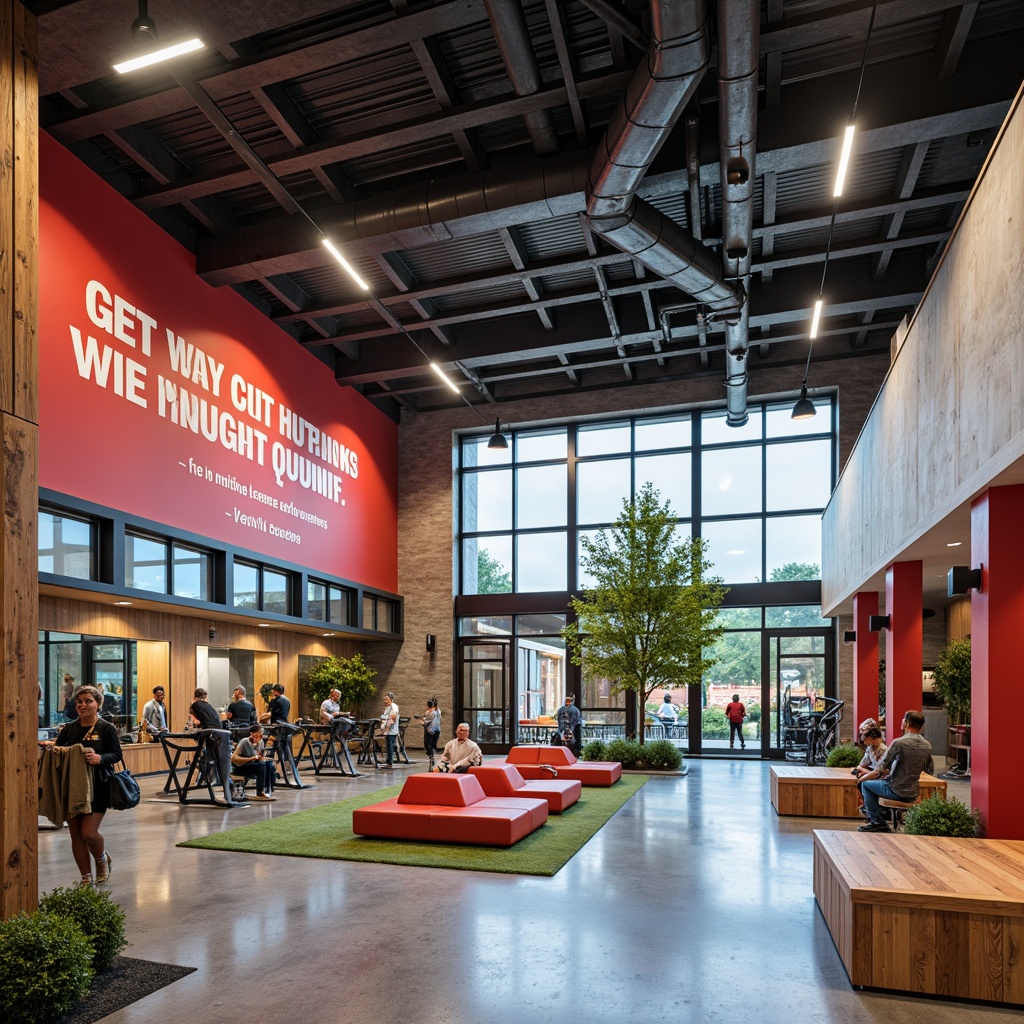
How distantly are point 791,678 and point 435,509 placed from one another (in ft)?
29.8

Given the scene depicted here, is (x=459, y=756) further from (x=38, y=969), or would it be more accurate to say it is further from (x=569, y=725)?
(x=569, y=725)

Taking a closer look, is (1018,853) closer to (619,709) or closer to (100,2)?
(100,2)

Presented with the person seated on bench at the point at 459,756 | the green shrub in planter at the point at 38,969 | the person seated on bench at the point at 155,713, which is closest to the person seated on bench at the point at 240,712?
the person seated on bench at the point at 155,713

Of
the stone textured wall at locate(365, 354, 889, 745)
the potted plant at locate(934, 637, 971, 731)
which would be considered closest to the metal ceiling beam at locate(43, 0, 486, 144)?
the stone textured wall at locate(365, 354, 889, 745)

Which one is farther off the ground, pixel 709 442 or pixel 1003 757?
pixel 709 442

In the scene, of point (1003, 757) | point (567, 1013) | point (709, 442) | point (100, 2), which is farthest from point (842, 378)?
point (567, 1013)

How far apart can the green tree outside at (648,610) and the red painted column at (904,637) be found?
18.3 feet

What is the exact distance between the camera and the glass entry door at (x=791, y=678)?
17.8 m

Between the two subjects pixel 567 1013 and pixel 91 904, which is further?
pixel 91 904

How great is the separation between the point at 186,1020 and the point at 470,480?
17366 mm

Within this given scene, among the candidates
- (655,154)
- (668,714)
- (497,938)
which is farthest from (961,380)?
(668,714)

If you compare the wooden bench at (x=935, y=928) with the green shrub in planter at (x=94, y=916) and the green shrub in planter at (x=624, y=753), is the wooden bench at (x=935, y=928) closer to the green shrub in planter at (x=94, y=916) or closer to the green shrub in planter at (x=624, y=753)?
the green shrub in planter at (x=94, y=916)

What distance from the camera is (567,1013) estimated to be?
426 cm

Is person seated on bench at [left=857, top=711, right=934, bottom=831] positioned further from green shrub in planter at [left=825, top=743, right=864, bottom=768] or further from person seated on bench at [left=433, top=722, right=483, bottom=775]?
Result: person seated on bench at [left=433, top=722, right=483, bottom=775]
